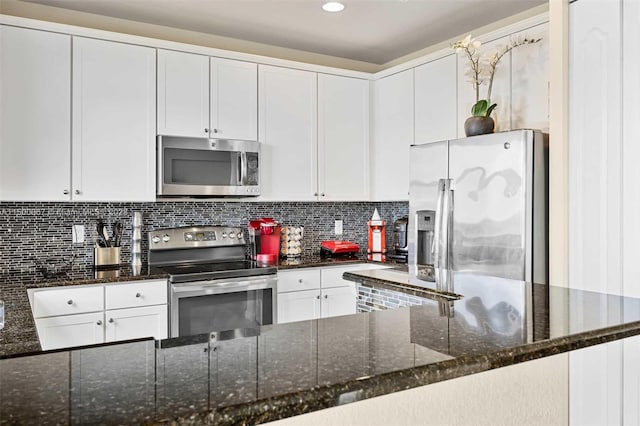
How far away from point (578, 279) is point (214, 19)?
2.68m

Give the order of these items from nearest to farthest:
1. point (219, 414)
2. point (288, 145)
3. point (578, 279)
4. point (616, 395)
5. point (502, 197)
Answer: point (219, 414) → point (616, 395) → point (578, 279) → point (502, 197) → point (288, 145)

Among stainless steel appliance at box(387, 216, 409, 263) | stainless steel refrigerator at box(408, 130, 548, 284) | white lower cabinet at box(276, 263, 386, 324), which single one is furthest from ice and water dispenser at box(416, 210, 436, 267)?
stainless steel appliance at box(387, 216, 409, 263)

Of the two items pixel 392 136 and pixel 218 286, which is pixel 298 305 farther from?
pixel 392 136

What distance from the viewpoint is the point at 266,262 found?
351 cm

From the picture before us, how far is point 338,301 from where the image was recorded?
3592 mm

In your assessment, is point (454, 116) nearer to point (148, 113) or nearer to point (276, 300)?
point (276, 300)

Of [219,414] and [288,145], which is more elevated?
[288,145]

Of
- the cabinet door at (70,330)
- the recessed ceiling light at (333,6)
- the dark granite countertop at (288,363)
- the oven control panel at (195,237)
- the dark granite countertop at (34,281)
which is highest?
the recessed ceiling light at (333,6)

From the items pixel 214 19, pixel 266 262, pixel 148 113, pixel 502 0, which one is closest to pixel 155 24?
pixel 214 19

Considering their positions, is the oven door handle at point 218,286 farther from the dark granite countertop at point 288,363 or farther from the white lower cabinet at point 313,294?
the dark granite countertop at point 288,363

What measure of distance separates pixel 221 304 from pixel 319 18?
1.94 m

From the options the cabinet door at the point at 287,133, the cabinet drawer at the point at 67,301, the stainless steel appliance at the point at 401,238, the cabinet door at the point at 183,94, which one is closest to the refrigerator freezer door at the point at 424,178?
the stainless steel appliance at the point at 401,238

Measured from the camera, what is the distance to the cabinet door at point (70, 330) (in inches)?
104

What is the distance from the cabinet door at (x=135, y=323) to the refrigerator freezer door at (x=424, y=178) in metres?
1.56
